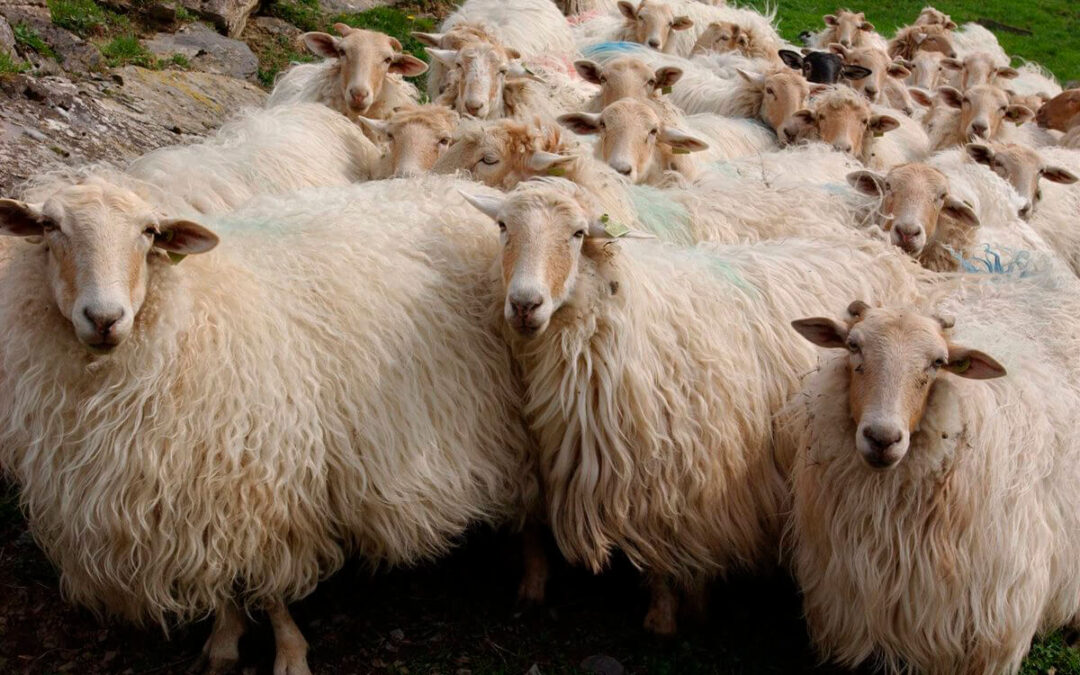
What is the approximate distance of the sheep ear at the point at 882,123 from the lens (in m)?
7.00

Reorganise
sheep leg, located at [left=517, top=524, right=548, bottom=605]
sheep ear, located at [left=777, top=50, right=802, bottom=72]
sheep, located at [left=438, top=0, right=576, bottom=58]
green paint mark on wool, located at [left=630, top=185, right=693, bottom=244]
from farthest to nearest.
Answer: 1. sheep ear, located at [left=777, top=50, right=802, bottom=72]
2. sheep, located at [left=438, top=0, right=576, bottom=58]
3. green paint mark on wool, located at [left=630, top=185, right=693, bottom=244]
4. sheep leg, located at [left=517, top=524, right=548, bottom=605]

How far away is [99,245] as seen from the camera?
335 cm

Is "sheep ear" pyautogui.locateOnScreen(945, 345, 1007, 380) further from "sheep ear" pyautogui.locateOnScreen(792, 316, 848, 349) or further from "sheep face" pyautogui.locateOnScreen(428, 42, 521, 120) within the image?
"sheep face" pyautogui.locateOnScreen(428, 42, 521, 120)

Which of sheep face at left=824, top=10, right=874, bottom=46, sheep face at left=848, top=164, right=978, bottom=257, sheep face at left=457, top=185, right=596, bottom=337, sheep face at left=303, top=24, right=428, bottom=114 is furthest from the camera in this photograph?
sheep face at left=824, top=10, right=874, bottom=46

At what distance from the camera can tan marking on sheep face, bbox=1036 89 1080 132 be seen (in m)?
9.36

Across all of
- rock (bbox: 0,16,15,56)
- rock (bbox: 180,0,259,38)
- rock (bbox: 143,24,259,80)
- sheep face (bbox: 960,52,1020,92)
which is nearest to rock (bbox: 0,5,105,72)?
rock (bbox: 0,16,15,56)

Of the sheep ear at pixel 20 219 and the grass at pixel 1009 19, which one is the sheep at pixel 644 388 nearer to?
the sheep ear at pixel 20 219

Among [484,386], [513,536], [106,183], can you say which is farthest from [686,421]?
[106,183]

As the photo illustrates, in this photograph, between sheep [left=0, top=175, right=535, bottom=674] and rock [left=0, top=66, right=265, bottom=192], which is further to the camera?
rock [left=0, top=66, right=265, bottom=192]

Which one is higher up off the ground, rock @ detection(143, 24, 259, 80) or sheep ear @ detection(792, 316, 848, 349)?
sheep ear @ detection(792, 316, 848, 349)

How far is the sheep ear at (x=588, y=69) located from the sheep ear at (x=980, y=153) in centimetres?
243

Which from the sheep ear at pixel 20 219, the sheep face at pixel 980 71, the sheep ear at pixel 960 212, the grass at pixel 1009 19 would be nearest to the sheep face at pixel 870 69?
the sheep face at pixel 980 71

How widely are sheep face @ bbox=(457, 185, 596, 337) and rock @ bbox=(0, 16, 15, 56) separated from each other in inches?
164

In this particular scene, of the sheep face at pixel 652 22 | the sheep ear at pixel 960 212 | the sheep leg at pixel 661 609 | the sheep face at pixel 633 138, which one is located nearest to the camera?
the sheep leg at pixel 661 609
